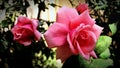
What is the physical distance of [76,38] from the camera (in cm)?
77

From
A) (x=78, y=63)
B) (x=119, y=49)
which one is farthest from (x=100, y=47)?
(x=119, y=49)

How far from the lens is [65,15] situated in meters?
0.80

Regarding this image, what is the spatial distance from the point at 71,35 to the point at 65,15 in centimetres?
7

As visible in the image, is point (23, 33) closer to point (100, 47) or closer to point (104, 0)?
point (100, 47)

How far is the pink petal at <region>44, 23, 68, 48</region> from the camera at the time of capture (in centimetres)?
77

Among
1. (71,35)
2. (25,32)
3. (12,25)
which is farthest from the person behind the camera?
(12,25)

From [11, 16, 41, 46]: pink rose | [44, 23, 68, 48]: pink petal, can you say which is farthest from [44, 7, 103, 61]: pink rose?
[11, 16, 41, 46]: pink rose

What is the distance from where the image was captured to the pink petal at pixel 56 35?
77cm

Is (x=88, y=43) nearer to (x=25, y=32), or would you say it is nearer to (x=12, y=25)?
(x=25, y=32)

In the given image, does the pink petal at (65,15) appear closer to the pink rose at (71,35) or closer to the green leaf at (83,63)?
the pink rose at (71,35)

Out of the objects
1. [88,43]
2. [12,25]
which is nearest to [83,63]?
[88,43]

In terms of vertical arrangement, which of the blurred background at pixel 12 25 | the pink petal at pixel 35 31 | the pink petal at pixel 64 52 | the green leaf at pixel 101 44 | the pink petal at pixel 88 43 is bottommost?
the blurred background at pixel 12 25

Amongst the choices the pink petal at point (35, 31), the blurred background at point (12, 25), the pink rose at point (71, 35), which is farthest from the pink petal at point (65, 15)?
the blurred background at point (12, 25)

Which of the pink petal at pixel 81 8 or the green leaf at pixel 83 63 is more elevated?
the pink petal at pixel 81 8
